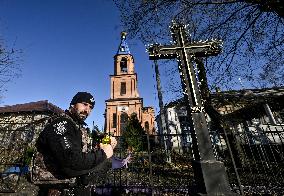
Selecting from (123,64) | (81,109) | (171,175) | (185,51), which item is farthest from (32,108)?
(81,109)

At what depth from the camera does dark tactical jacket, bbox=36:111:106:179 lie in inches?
89.1

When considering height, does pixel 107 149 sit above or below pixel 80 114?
below

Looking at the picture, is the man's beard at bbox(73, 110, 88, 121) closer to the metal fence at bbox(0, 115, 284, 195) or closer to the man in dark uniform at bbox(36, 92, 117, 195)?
the man in dark uniform at bbox(36, 92, 117, 195)

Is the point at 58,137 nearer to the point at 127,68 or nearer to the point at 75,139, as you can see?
the point at 75,139

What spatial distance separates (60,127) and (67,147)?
0.25 m

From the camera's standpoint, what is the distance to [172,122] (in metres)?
22.2

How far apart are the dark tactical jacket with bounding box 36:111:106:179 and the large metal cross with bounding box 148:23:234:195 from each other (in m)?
2.14

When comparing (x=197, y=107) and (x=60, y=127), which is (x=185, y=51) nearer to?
(x=197, y=107)

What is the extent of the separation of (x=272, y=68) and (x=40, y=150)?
12.0 meters

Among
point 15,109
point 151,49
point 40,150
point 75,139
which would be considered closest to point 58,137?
point 75,139

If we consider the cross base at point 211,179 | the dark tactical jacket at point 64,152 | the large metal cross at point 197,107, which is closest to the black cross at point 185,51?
the large metal cross at point 197,107

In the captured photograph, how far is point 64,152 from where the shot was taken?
88.2 inches

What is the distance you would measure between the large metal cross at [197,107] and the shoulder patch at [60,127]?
2.60 metres

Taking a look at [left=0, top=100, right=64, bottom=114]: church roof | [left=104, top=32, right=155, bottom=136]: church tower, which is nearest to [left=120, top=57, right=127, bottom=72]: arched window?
[left=104, top=32, right=155, bottom=136]: church tower
